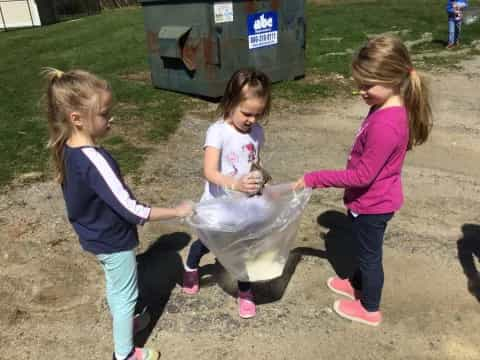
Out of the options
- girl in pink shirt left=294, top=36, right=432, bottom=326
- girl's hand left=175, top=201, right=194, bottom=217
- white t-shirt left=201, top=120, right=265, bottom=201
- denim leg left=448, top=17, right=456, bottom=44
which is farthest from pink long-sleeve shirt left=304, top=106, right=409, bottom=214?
denim leg left=448, top=17, right=456, bottom=44

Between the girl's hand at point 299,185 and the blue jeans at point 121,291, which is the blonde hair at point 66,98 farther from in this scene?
the girl's hand at point 299,185

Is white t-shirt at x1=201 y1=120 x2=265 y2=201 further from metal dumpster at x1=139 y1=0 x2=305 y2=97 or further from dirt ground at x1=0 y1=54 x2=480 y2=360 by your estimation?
metal dumpster at x1=139 y1=0 x2=305 y2=97

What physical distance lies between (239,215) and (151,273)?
1.02 metres

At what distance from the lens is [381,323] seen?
8.20ft

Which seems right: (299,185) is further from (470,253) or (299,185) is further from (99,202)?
(470,253)

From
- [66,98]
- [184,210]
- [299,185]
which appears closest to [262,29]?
[299,185]

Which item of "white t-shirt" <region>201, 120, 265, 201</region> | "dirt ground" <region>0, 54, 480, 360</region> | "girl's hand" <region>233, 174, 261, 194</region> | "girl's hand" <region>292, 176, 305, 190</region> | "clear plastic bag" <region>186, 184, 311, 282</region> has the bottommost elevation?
"dirt ground" <region>0, 54, 480, 360</region>

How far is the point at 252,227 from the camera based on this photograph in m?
2.20

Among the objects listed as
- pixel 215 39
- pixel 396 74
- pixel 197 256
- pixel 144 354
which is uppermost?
pixel 396 74

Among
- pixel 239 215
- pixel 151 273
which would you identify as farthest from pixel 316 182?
pixel 151 273

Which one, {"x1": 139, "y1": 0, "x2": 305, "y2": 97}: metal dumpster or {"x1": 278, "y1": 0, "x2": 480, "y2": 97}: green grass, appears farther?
{"x1": 278, "y1": 0, "x2": 480, "y2": 97}: green grass

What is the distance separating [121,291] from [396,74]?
1510mm

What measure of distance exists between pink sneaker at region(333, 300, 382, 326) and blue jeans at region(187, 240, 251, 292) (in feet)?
1.68

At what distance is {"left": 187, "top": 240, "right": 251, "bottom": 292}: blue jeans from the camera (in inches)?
101
